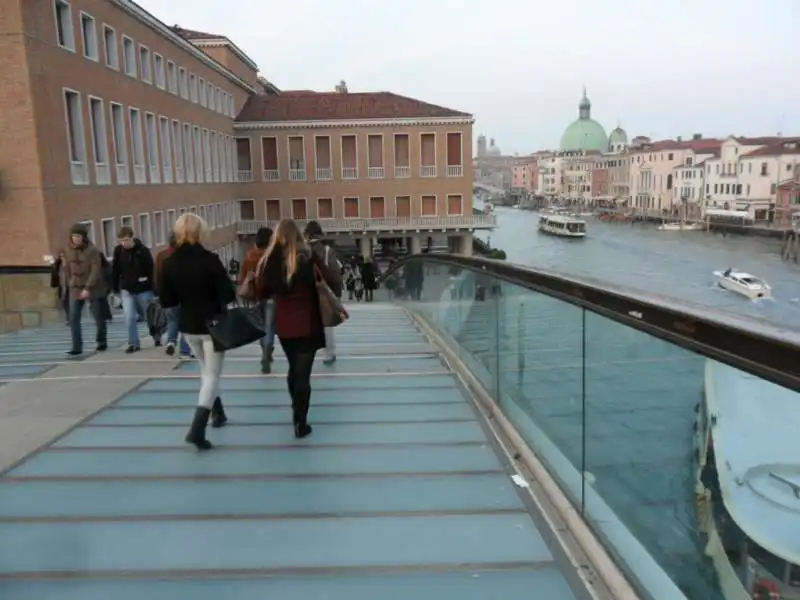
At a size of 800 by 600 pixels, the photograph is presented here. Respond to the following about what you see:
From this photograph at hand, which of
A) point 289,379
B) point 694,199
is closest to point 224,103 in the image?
point 289,379

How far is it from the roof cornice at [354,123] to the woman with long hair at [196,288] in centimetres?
4451

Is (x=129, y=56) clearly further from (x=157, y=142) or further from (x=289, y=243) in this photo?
(x=289, y=243)

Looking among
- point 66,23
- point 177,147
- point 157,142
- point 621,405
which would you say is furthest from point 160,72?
point 621,405

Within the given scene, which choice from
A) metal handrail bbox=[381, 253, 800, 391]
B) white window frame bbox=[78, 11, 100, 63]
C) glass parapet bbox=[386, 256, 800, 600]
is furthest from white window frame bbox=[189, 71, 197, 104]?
metal handrail bbox=[381, 253, 800, 391]

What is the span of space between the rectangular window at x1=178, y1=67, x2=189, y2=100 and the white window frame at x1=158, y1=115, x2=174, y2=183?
3.04 m

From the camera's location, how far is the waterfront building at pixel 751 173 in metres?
85.2

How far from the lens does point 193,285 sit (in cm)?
415

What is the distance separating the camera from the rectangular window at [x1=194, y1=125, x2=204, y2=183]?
3706cm

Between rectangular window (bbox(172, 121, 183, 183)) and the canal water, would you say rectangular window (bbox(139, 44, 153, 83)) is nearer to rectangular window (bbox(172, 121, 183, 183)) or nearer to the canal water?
rectangular window (bbox(172, 121, 183, 183))

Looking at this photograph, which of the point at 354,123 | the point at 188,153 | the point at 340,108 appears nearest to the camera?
the point at 188,153

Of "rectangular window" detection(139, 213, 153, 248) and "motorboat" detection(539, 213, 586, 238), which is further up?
"rectangular window" detection(139, 213, 153, 248)

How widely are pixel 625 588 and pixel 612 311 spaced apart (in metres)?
1.03

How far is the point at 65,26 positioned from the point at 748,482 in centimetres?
2472

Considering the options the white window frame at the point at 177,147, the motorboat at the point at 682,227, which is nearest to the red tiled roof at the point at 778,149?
the motorboat at the point at 682,227
